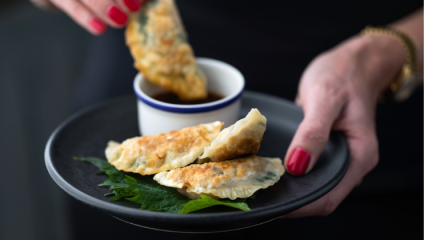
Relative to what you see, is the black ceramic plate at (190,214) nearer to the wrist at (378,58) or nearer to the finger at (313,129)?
the finger at (313,129)

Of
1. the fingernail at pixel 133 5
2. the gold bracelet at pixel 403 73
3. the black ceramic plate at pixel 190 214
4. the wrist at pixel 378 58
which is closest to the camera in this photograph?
the black ceramic plate at pixel 190 214

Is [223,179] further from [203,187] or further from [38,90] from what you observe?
[38,90]

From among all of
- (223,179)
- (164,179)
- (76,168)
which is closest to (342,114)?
(223,179)

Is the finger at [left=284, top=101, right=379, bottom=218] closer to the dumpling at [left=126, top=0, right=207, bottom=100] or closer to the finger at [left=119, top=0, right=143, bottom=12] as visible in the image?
the dumpling at [left=126, top=0, right=207, bottom=100]

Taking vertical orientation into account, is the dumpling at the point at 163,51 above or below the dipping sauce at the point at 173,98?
above

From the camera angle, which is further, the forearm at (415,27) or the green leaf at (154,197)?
the forearm at (415,27)

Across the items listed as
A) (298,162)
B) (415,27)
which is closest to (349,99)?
(298,162)

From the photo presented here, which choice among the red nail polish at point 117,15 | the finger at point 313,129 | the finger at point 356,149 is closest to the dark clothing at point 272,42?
the finger at point 356,149
